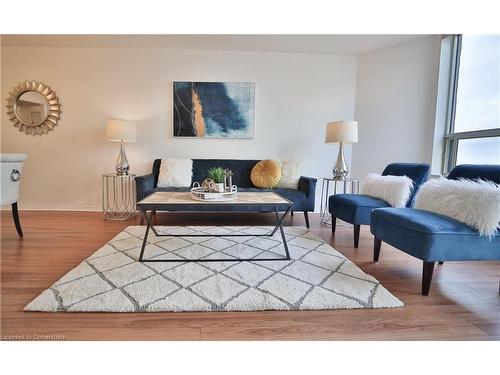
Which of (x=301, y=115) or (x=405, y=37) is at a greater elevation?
(x=405, y=37)

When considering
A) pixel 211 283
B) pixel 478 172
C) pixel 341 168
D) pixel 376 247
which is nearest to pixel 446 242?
pixel 376 247

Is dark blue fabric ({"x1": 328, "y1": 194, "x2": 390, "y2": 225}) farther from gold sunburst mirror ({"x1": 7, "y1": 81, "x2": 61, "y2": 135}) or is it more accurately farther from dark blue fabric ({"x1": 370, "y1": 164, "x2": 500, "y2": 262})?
gold sunburst mirror ({"x1": 7, "y1": 81, "x2": 61, "y2": 135})

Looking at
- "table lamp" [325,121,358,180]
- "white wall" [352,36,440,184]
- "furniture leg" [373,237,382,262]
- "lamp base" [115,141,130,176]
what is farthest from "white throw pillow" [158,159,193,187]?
"white wall" [352,36,440,184]

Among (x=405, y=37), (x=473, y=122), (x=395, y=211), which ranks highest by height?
(x=405, y=37)

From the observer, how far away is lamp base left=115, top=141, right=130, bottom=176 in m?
3.54

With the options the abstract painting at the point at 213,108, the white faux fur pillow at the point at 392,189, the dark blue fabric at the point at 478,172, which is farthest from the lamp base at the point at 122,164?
the dark blue fabric at the point at 478,172

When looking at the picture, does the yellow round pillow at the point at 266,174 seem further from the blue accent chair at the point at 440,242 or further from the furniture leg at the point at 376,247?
the blue accent chair at the point at 440,242

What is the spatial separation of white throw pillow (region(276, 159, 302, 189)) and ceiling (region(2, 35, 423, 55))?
1.62m

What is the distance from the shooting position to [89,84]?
3770mm

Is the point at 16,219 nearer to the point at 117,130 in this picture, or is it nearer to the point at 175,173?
the point at 117,130

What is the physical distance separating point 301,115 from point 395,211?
2.46 m

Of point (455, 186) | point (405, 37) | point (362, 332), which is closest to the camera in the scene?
point (362, 332)
